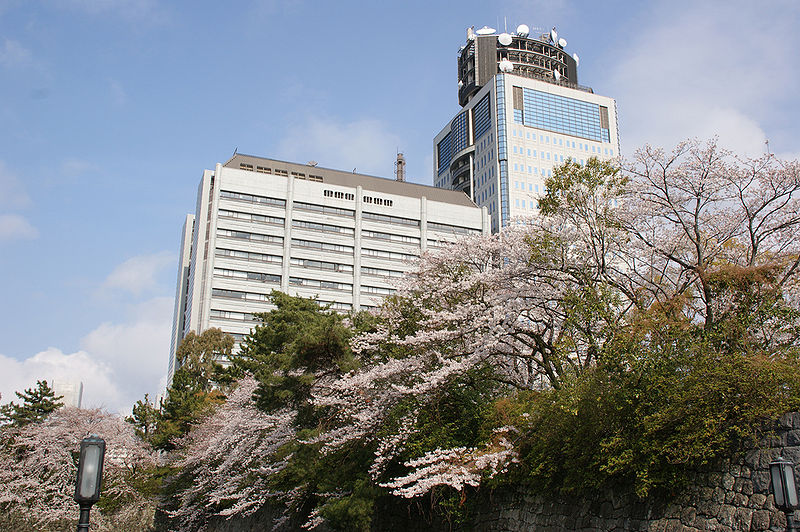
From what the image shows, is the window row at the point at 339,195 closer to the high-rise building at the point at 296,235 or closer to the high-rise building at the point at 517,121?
the high-rise building at the point at 296,235

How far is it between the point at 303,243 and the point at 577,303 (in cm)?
7469

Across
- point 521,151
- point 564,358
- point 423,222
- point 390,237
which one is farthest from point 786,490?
point 521,151

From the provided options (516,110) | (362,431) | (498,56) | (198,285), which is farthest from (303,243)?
(362,431)

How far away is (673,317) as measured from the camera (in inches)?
577

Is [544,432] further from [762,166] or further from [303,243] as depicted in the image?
[303,243]

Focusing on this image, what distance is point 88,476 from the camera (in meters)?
8.23

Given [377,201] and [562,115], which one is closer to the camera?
[377,201]

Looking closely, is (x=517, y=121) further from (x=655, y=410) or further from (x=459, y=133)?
(x=655, y=410)

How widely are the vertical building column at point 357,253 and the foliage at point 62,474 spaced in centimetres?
4848

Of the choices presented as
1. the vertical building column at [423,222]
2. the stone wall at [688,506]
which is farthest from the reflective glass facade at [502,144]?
the stone wall at [688,506]

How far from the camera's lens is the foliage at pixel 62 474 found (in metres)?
33.7

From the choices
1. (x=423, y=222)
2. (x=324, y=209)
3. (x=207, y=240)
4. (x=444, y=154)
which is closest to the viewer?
(x=207, y=240)

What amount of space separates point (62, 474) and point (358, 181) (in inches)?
2615

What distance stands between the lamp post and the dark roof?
85.3 metres
